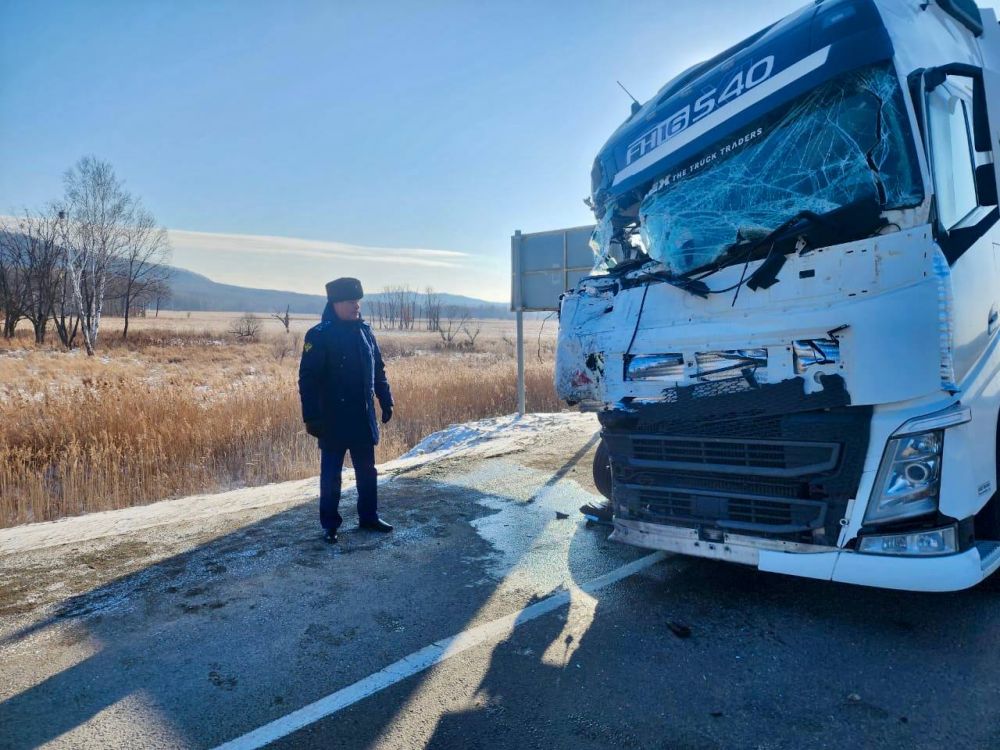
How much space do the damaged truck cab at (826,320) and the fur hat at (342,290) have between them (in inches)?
79.9

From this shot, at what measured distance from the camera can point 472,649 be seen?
10.3 ft

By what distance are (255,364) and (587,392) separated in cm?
2762

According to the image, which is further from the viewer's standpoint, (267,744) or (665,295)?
(665,295)

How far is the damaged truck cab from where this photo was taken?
9.64 feet

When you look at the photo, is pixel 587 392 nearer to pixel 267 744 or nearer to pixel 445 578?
pixel 445 578

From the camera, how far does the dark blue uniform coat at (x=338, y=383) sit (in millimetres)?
4773

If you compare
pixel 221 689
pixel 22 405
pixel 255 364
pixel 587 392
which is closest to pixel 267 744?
pixel 221 689

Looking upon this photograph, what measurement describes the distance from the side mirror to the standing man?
3998mm

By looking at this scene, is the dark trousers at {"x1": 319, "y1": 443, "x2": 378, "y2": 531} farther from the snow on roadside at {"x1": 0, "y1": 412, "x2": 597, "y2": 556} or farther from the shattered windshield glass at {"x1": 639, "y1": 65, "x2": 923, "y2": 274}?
the shattered windshield glass at {"x1": 639, "y1": 65, "x2": 923, "y2": 274}

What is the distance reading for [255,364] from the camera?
95.5ft

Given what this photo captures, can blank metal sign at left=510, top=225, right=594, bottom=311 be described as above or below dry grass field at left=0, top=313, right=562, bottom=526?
above

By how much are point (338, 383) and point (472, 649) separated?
2.43 m

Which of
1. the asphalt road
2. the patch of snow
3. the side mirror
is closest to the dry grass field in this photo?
the patch of snow

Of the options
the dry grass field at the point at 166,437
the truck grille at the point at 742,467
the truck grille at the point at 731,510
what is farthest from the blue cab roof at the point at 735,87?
the dry grass field at the point at 166,437
